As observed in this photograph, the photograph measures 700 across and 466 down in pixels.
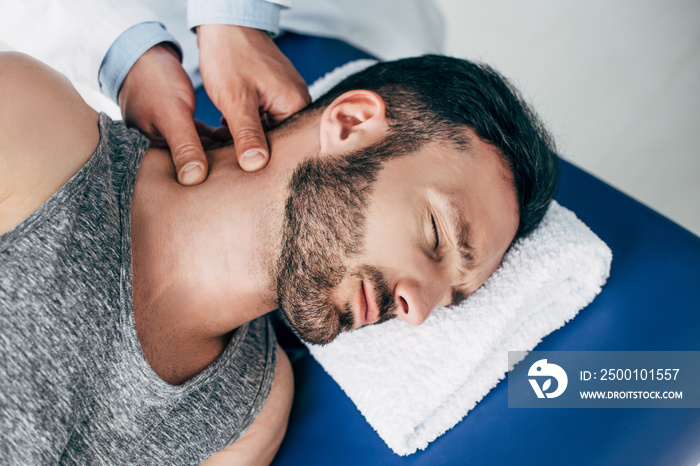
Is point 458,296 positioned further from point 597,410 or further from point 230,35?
point 230,35

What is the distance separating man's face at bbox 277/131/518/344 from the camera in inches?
35.1

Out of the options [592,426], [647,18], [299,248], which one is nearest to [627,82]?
[647,18]

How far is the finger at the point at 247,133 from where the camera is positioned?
3.26ft

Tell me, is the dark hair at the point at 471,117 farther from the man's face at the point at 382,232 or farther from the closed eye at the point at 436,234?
the closed eye at the point at 436,234

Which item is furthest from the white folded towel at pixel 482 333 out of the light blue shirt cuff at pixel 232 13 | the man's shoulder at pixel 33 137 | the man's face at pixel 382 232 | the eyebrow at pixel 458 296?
the light blue shirt cuff at pixel 232 13

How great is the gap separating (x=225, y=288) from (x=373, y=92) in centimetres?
54

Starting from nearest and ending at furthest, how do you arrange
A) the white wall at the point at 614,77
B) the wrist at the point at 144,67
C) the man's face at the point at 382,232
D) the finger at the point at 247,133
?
the man's face at the point at 382,232 < the finger at the point at 247,133 < the wrist at the point at 144,67 < the white wall at the point at 614,77

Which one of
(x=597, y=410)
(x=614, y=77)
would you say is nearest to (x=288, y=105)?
(x=597, y=410)

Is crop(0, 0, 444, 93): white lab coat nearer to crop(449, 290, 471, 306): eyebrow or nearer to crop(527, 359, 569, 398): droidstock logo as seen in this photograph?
crop(449, 290, 471, 306): eyebrow

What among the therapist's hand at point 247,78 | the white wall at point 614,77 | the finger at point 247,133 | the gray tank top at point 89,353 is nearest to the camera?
the gray tank top at point 89,353

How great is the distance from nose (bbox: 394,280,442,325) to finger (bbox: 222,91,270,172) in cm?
41

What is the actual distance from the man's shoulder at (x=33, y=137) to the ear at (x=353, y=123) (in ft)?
1.57

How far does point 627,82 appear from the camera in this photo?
2.09 metres

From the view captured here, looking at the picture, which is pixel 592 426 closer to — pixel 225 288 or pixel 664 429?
pixel 664 429
